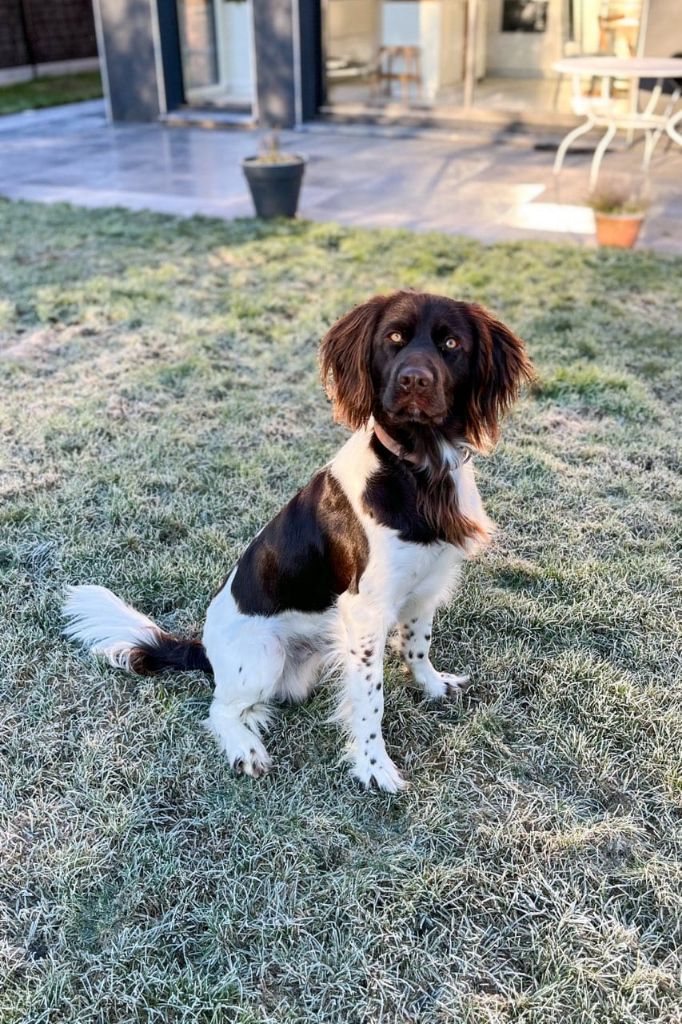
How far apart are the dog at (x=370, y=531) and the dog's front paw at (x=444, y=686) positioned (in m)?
0.15

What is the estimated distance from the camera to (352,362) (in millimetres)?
2031

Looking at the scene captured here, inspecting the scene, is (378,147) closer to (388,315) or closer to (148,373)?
(148,373)

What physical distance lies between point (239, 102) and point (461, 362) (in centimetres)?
1158

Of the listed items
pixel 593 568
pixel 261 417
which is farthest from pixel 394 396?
pixel 261 417

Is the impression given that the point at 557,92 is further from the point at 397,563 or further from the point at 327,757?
the point at 327,757

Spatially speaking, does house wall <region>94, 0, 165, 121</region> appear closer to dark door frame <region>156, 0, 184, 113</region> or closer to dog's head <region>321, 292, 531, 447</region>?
dark door frame <region>156, 0, 184, 113</region>

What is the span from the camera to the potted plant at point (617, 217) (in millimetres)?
6137

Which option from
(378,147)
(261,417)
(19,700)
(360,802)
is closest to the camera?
(360,802)

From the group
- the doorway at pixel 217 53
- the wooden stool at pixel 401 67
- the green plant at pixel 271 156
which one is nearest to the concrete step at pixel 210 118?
the doorway at pixel 217 53

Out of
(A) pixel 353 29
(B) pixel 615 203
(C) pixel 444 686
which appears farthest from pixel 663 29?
(C) pixel 444 686

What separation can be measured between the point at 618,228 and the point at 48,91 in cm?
1432

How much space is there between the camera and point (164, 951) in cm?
182

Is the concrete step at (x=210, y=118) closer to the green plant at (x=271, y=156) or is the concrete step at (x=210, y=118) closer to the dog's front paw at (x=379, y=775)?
the green plant at (x=271, y=156)

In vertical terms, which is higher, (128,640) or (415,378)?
(415,378)
